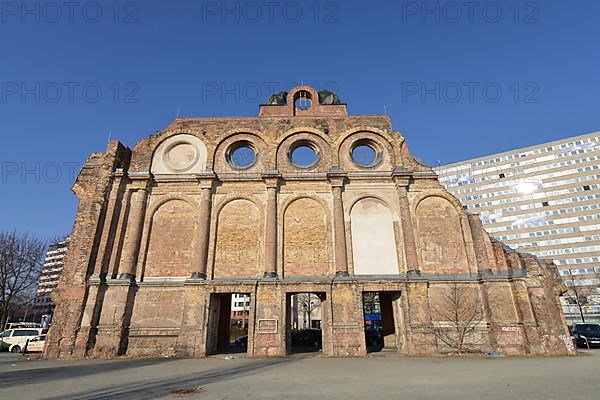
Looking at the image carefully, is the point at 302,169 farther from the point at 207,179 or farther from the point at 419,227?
the point at 419,227

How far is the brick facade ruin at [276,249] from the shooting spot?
15609mm

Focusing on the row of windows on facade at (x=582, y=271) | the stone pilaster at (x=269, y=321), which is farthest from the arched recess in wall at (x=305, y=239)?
the row of windows on facade at (x=582, y=271)

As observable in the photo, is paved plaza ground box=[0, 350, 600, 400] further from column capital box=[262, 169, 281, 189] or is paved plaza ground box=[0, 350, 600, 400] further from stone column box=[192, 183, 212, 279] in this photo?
column capital box=[262, 169, 281, 189]

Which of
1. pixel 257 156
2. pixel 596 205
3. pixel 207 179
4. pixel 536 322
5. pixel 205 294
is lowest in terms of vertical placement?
pixel 536 322

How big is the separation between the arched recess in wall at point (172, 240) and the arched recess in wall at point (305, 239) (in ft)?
16.0

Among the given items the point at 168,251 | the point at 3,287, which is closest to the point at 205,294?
the point at 168,251

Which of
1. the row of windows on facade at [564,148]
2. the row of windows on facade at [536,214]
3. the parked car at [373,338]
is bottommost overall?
the parked car at [373,338]

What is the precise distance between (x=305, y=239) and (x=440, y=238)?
7.00 m

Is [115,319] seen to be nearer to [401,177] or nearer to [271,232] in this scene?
[271,232]

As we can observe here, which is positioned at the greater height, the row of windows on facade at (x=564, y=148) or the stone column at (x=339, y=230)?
the row of windows on facade at (x=564, y=148)

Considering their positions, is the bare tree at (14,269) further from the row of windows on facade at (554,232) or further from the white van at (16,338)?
the row of windows on facade at (554,232)

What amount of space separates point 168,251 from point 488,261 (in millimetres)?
16083

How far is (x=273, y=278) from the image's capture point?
16469 millimetres

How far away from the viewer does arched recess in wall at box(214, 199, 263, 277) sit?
1702 cm
